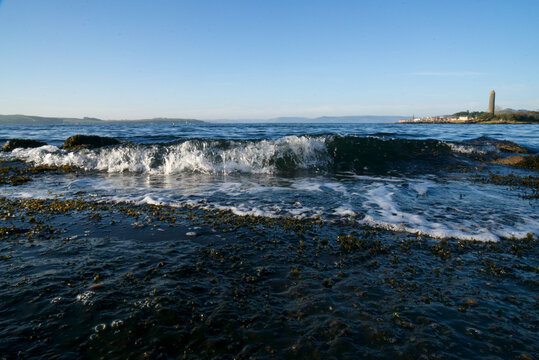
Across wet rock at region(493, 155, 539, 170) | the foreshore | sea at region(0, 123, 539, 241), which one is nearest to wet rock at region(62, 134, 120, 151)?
sea at region(0, 123, 539, 241)

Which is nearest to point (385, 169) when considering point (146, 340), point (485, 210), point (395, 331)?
point (485, 210)

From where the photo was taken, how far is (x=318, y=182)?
10.4 m

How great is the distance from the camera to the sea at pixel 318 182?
248 inches

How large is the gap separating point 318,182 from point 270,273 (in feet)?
22.6

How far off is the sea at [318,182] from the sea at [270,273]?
89 millimetres

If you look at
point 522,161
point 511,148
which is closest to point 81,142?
point 522,161

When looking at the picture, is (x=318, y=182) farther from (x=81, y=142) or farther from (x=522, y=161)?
(x=81, y=142)

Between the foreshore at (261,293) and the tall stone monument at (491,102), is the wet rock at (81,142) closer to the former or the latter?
the foreshore at (261,293)

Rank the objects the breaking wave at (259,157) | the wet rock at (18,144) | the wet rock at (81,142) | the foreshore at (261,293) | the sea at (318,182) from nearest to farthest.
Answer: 1. the foreshore at (261,293)
2. the sea at (318,182)
3. the breaking wave at (259,157)
4. the wet rock at (81,142)
5. the wet rock at (18,144)

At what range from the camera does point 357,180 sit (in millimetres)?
10812

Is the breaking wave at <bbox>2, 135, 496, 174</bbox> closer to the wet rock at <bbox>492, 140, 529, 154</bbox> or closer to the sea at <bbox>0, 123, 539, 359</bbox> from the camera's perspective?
the wet rock at <bbox>492, 140, 529, 154</bbox>

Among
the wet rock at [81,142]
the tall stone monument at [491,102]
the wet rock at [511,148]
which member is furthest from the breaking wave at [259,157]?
the tall stone monument at [491,102]

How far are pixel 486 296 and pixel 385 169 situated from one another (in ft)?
35.5

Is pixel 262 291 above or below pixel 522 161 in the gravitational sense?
below
